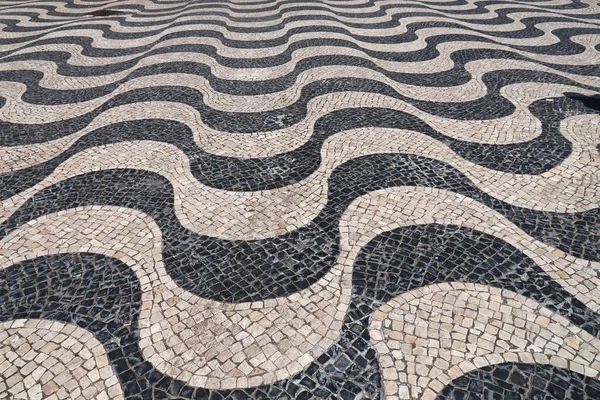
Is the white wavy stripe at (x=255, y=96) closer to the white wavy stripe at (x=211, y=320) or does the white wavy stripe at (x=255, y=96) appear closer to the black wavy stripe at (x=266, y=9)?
the white wavy stripe at (x=211, y=320)

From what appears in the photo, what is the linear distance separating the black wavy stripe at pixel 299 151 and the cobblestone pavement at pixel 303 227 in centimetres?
4

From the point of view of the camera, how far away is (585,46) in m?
10.1

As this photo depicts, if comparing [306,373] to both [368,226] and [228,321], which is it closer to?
[228,321]

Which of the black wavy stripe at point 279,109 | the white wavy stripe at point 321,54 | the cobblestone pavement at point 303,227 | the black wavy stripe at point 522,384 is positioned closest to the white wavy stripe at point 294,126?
the cobblestone pavement at point 303,227

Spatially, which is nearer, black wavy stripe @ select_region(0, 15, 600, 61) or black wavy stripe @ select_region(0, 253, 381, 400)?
black wavy stripe @ select_region(0, 253, 381, 400)

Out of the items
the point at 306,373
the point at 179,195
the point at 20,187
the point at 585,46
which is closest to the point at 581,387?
the point at 306,373

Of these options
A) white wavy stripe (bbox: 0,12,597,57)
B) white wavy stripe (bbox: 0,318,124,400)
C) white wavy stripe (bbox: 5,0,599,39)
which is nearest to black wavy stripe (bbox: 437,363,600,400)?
white wavy stripe (bbox: 0,318,124,400)

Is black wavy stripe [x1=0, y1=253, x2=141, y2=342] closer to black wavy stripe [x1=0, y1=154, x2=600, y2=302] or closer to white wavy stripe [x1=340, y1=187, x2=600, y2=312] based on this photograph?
black wavy stripe [x1=0, y1=154, x2=600, y2=302]

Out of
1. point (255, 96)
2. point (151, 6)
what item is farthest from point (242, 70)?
point (151, 6)

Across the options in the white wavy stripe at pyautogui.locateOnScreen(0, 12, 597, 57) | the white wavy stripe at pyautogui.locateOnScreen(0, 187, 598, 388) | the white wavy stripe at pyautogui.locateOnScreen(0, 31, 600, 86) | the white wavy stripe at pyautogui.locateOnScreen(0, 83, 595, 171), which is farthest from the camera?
the white wavy stripe at pyautogui.locateOnScreen(0, 12, 597, 57)

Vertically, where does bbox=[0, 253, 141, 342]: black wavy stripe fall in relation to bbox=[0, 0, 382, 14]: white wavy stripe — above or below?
below

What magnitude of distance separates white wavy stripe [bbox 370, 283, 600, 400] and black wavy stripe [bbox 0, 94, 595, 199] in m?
2.45

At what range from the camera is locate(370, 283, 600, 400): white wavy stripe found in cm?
311

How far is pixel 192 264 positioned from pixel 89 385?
1.41 metres
